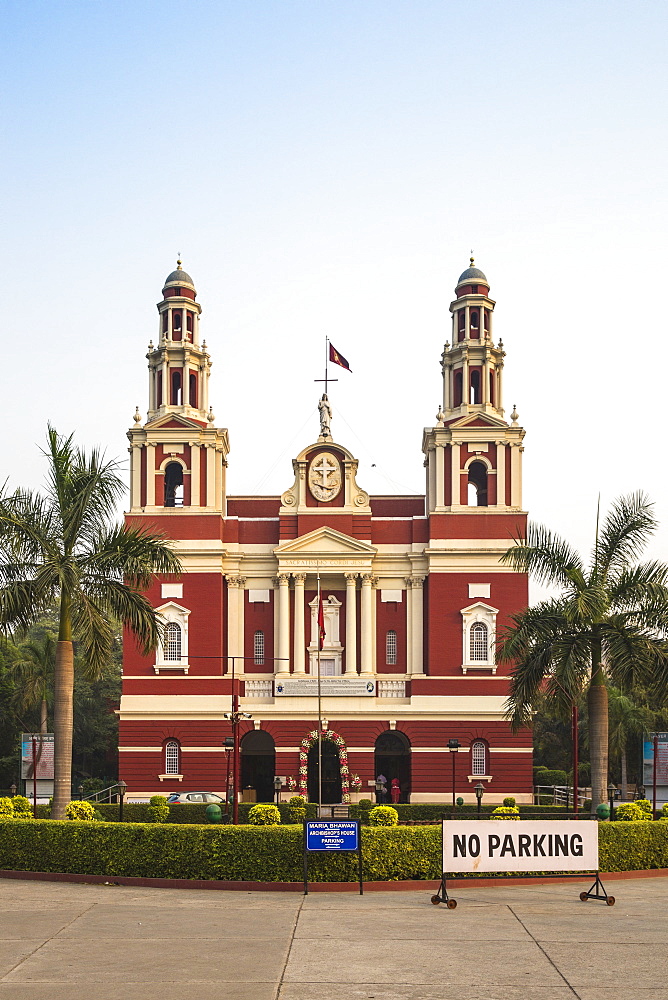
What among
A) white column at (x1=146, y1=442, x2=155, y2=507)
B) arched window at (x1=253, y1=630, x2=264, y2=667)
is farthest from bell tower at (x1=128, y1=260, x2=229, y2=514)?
arched window at (x1=253, y1=630, x2=264, y2=667)

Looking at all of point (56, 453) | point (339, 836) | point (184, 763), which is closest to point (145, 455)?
point (184, 763)

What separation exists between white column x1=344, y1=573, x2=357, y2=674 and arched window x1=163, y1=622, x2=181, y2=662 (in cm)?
660

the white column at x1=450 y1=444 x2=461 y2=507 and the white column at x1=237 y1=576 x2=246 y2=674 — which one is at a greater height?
the white column at x1=450 y1=444 x2=461 y2=507

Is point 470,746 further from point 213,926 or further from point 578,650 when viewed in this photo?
point 213,926

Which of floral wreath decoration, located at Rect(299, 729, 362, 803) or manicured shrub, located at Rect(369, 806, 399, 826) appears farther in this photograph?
floral wreath decoration, located at Rect(299, 729, 362, 803)

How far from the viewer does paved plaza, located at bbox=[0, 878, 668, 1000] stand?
13.6m

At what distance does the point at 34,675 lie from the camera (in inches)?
2319

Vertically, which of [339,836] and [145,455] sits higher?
[145,455]

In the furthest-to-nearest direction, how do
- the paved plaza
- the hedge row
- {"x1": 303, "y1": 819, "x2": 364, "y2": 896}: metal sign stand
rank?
the hedge row < {"x1": 303, "y1": 819, "x2": 364, "y2": 896}: metal sign stand < the paved plaza

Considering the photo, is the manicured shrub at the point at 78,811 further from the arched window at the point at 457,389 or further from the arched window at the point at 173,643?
the arched window at the point at 457,389

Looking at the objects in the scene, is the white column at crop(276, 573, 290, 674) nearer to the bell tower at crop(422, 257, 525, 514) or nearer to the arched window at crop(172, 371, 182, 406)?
the bell tower at crop(422, 257, 525, 514)

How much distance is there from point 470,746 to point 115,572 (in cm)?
2455

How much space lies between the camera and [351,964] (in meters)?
14.9

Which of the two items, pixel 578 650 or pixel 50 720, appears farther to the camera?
pixel 50 720
